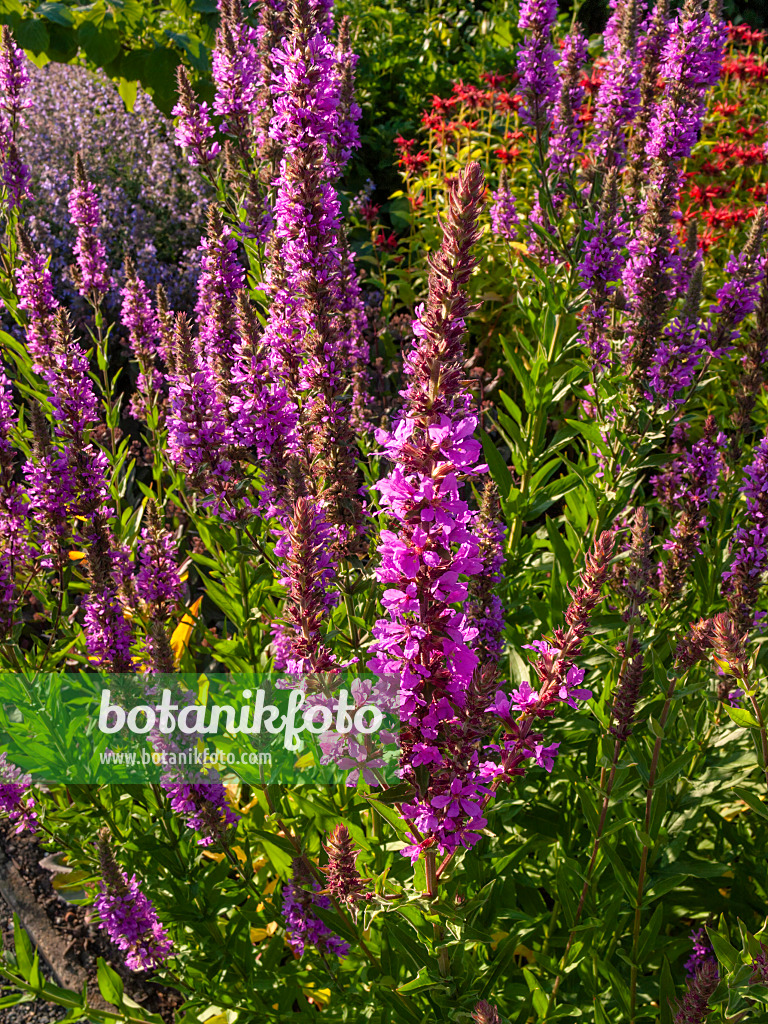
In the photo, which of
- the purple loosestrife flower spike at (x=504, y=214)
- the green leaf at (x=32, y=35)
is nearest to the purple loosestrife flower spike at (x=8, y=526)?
the purple loosestrife flower spike at (x=504, y=214)

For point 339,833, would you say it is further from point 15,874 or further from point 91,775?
point 15,874

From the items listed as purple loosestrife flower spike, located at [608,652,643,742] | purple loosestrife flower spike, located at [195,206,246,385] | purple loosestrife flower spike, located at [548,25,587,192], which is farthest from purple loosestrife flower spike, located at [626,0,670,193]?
purple loosestrife flower spike, located at [608,652,643,742]

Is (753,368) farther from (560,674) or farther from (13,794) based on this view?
(13,794)

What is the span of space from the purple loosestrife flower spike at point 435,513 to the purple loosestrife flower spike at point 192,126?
2.83 metres

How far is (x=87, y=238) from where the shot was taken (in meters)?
4.27

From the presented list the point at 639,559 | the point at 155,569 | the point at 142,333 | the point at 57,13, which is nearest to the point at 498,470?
the point at 639,559

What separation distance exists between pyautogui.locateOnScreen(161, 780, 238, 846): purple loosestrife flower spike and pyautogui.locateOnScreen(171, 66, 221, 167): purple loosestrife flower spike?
2883 mm

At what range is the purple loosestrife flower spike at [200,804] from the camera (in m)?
2.57

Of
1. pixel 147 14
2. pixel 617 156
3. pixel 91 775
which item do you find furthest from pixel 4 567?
pixel 147 14

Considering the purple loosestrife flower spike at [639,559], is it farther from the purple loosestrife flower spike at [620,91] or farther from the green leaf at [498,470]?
the purple loosestrife flower spike at [620,91]

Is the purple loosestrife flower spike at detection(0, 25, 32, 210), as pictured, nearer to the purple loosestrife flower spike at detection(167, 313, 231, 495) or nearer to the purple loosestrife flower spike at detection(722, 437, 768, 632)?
the purple loosestrife flower spike at detection(167, 313, 231, 495)

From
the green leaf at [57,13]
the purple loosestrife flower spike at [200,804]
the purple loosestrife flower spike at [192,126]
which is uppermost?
the green leaf at [57,13]

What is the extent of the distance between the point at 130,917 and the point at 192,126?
346 cm

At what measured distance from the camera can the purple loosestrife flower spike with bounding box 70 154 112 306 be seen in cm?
406
